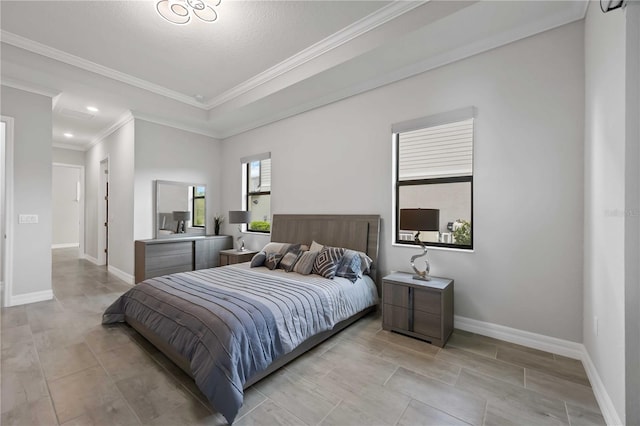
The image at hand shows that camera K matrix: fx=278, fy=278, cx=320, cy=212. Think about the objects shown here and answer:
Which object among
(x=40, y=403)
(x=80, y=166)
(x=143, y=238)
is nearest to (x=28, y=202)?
(x=143, y=238)

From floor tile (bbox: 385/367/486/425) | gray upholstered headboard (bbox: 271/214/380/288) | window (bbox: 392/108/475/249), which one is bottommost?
floor tile (bbox: 385/367/486/425)

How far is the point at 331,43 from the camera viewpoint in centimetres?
312

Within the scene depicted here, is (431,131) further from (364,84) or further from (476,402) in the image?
(476,402)

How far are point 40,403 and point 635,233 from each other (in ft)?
12.0

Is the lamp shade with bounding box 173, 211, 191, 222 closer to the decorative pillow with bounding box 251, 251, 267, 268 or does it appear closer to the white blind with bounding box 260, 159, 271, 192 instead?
the white blind with bounding box 260, 159, 271, 192

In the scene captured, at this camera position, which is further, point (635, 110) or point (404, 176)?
point (404, 176)

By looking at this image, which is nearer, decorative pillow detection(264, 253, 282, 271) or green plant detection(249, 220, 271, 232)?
decorative pillow detection(264, 253, 282, 271)

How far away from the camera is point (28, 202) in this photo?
3.79 metres

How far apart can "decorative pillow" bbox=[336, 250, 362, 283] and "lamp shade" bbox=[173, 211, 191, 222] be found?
11.9 feet

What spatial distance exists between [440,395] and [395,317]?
98cm

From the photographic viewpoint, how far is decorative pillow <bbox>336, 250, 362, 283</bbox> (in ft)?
10.3

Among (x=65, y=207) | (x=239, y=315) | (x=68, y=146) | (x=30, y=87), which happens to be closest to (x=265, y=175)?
(x=30, y=87)

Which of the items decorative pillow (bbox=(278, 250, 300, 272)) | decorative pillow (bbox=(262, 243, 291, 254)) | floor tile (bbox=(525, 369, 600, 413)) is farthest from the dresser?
floor tile (bbox=(525, 369, 600, 413))

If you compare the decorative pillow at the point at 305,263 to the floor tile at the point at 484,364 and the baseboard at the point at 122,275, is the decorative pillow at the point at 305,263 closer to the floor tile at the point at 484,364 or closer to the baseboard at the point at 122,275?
the floor tile at the point at 484,364
